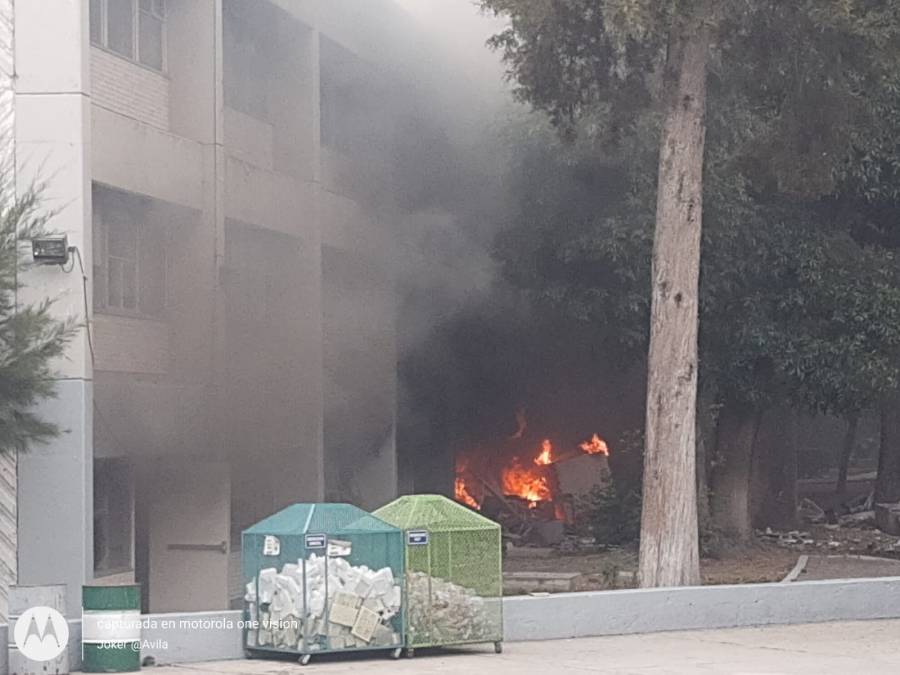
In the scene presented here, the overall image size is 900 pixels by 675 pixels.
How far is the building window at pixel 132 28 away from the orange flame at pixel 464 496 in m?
11.8

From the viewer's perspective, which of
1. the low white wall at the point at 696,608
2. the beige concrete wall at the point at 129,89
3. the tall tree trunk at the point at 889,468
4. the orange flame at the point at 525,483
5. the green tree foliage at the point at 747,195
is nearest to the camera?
the low white wall at the point at 696,608

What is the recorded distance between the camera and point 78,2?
46.5ft

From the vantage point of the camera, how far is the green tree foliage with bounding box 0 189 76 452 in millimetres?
12805

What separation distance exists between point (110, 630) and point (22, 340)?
3.09m

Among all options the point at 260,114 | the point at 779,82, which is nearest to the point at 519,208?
the point at 260,114

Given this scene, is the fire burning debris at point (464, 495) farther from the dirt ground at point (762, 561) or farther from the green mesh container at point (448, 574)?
the green mesh container at point (448, 574)

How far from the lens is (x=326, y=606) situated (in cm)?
1116

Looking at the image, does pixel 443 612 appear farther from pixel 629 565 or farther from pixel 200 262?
pixel 629 565

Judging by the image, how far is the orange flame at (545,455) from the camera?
2684 centimetres

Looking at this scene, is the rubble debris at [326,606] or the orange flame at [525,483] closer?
the rubble debris at [326,606]

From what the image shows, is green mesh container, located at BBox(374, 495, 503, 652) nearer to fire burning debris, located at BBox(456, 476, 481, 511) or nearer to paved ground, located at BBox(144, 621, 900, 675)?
paved ground, located at BBox(144, 621, 900, 675)

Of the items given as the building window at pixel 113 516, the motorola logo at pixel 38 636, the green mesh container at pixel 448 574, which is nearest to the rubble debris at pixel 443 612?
the green mesh container at pixel 448 574

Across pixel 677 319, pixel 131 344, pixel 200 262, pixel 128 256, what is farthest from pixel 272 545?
pixel 200 262

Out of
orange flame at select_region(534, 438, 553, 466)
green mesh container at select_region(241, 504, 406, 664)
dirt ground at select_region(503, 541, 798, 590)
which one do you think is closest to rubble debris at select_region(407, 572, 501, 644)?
green mesh container at select_region(241, 504, 406, 664)
